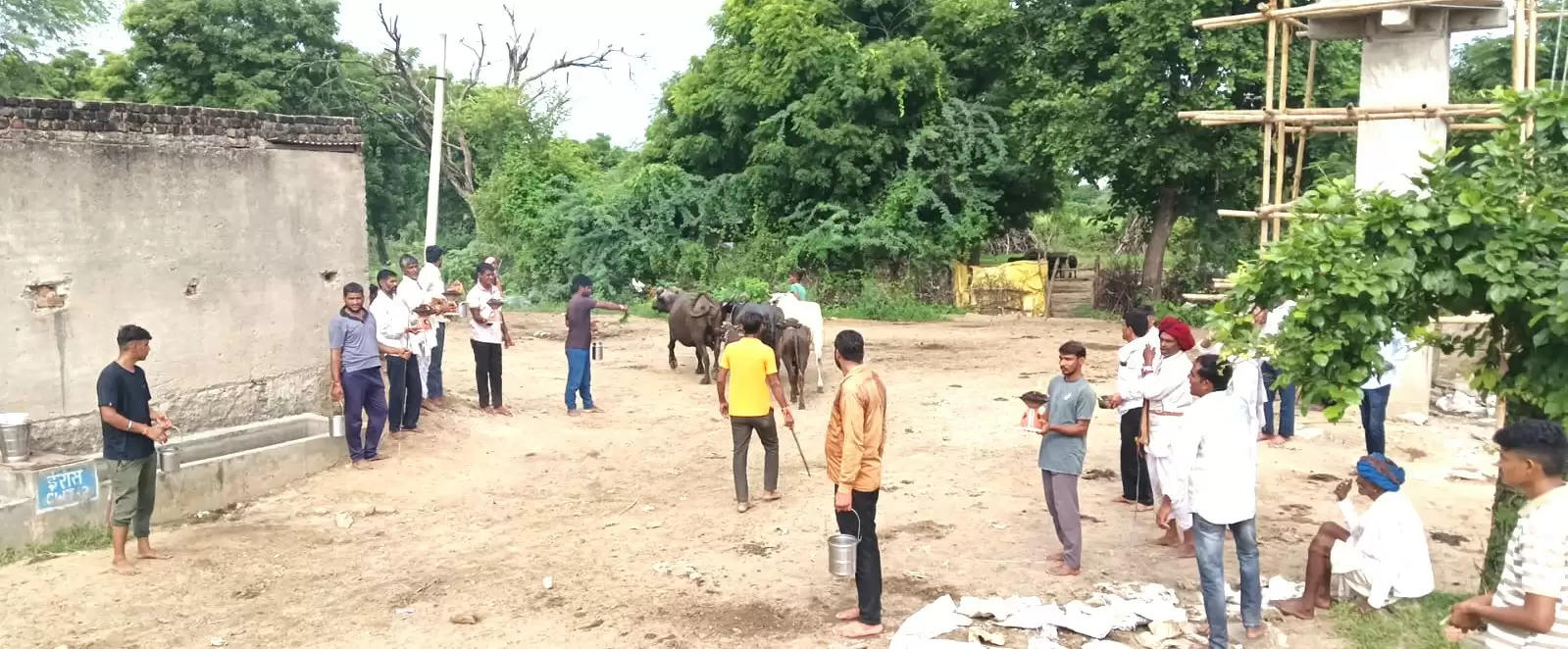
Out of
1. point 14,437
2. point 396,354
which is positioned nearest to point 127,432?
point 14,437

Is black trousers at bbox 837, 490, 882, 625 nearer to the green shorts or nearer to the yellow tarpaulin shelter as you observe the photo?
the green shorts

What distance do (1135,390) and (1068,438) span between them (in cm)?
122

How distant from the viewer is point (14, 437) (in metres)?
7.26

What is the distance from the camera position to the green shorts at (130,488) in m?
6.62

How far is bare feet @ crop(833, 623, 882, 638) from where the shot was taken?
5.61m

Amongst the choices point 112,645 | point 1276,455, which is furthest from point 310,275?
point 1276,455

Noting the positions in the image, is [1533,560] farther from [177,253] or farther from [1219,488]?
[177,253]

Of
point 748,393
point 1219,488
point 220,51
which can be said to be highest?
point 220,51

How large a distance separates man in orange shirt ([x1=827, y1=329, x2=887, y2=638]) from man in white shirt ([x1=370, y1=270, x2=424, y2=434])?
18.3 feet

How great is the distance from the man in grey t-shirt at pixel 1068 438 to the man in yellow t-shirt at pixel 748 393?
201 centimetres

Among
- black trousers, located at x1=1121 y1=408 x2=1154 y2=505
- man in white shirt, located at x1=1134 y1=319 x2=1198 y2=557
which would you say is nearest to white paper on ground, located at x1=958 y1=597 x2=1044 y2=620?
man in white shirt, located at x1=1134 y1=319 x2=1198 y2=557

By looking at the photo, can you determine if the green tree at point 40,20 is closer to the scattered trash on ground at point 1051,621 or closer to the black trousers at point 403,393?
the black trousers at point 403,393

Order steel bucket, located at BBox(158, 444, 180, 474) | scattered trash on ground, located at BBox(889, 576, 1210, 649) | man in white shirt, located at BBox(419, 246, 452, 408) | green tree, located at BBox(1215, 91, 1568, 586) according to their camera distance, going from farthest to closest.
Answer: man in white shirt, located at BBox(419, 246, 452, 408) < steel bucket, located at BBox(158, 444, 180, 474) < scattered trash on ground, located at BBox(889, 576, 1210, 649) < green tree, located at BBox(1215, 91, 1568, 586)

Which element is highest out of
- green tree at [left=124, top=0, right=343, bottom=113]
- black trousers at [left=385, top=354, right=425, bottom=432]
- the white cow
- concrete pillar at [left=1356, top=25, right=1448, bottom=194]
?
green tree at [left=124, top=0, right=343, bottom=113]
